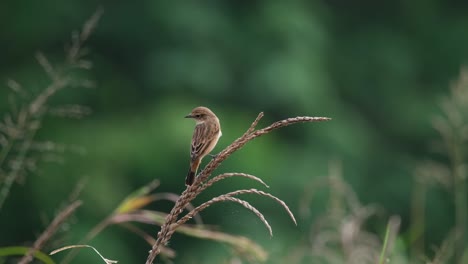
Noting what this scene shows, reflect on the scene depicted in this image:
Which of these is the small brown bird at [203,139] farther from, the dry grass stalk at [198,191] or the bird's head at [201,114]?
the dry grass stalk at [198,191]

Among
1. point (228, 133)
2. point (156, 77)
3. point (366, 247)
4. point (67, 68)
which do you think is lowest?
point (366, 247)

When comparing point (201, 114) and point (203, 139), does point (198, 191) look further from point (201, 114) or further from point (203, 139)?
point (201, 114)

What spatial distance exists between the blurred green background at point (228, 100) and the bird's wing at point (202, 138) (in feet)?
28.8

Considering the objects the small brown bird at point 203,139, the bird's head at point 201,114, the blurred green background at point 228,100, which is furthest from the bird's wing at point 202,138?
the blurred green background at point 228,100

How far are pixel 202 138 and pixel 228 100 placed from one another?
41.6 ft

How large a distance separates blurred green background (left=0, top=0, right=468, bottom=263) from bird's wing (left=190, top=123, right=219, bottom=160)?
878cm

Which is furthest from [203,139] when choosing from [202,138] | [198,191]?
[198,191]

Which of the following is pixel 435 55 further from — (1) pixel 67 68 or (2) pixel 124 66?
(1) pixel 67 68

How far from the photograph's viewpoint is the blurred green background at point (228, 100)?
1384 centimetres

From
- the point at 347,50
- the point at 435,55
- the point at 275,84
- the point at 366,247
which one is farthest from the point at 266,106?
the point at 366,247

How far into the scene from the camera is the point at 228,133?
1420 cm

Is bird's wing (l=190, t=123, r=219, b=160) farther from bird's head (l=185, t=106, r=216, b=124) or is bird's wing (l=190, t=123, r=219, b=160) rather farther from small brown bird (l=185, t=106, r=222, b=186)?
bird's head (l=185, t=106, r=216, b=124)

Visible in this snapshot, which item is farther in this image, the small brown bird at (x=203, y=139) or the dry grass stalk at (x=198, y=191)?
the small brown bird at (x=203, y=139)

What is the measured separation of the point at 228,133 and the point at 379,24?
23.6 feet
